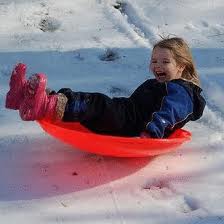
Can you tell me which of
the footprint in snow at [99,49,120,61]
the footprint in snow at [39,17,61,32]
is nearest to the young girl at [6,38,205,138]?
the footprint in snow at [99,49,120,61]

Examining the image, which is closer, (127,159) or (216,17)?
(127,159)

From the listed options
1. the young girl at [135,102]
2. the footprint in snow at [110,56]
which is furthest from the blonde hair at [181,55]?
the footprint in snow at [110,56]

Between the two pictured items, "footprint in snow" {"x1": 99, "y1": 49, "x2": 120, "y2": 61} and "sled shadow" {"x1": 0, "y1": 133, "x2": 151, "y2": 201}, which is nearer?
"sled shadow" {"x1": 0, "y1": 133, "x2": 151, "y2": 201}

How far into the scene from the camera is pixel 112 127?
2740 millimetres

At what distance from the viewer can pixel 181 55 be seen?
9.55 feet

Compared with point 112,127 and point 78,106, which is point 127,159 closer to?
point 112,127

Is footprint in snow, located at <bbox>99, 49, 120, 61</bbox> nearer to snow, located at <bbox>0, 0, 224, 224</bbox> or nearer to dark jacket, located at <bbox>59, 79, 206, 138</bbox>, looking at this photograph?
snow, located at <bbox>0, 0, 224, 224</bbox>

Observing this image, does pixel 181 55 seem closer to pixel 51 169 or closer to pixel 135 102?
pixel 135 102

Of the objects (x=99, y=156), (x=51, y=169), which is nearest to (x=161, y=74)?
(x=99, y=156)

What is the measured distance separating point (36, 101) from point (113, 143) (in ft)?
1.25

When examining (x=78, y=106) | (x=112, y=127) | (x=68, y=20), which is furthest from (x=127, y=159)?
(x=68, y=20)

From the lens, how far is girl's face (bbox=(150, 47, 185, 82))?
9.44 feet

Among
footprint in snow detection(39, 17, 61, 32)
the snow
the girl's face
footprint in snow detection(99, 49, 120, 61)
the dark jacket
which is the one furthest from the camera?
footprint in snow detection(39, 17, 61, 32)

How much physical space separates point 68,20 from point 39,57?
56 cm
